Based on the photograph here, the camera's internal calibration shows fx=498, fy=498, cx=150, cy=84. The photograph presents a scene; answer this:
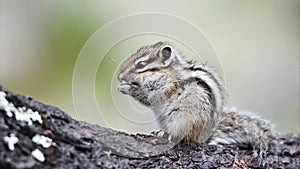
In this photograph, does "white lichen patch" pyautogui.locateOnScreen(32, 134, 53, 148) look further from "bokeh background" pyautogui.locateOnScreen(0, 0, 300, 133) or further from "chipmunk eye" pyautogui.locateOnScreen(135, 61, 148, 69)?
"bokeh background" pyautogui.locateOnScreen(0, 0, 300, 133)

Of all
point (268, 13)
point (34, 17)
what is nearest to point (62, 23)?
point (34, 17)

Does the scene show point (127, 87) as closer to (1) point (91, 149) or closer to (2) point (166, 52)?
(2) point (166, 52)

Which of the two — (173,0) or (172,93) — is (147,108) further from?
(173,0)

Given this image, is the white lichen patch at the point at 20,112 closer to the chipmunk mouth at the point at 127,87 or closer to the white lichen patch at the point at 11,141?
the white lichen patch at the point at 11,141

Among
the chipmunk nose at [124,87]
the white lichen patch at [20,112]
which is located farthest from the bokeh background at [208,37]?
the white lichen patch at [20,112]

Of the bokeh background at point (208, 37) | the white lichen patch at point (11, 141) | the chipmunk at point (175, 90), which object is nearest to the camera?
the white lichen patch at point (11, 141)

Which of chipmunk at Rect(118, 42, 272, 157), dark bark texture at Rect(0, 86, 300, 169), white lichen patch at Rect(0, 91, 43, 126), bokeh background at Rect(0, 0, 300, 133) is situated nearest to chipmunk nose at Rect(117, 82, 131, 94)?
chipmunk at Rect(118, 42, 272, 157)

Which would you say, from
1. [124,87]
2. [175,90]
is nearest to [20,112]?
[124,87]
